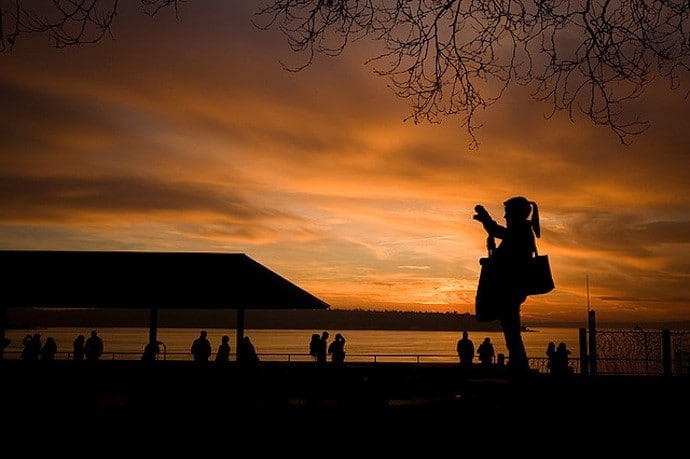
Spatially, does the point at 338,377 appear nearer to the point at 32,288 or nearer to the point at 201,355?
the point at 201,355

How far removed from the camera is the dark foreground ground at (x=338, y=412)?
5.95 meters

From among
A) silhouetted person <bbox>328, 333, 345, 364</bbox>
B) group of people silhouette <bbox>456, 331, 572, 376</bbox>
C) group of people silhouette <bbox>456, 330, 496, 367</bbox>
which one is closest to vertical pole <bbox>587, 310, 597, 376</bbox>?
group of people silhouette <bbox>456, 331, 572, 376</bbox>

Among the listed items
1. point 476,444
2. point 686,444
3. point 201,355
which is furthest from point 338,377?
point 201,355

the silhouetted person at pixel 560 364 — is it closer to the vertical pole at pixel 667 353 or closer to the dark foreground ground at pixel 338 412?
the vertical pole at pixel 667 353

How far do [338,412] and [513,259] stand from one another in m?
3.39

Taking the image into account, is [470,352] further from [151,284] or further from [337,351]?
[151,284]

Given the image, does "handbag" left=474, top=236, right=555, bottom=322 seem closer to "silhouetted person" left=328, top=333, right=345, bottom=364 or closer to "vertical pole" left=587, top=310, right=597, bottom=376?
"vertical pole" left=587, top=310, right=597, bottom=376

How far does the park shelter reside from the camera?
17469 millimetres

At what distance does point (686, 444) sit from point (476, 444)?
161cm

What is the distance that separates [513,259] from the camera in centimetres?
590

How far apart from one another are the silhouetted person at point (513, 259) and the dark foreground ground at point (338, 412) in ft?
1.33

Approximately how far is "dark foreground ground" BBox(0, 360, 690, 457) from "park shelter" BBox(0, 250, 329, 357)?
527 cm

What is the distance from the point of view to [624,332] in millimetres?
20422

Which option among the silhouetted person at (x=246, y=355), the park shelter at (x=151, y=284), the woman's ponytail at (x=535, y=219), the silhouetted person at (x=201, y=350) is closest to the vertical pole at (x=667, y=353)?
the park shelter at (x=151, y=284)
